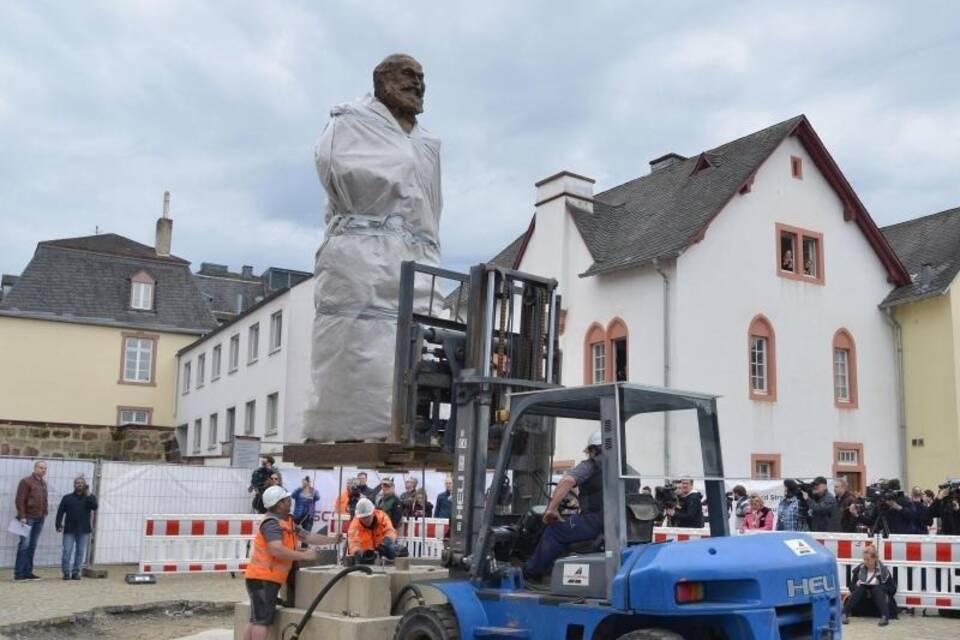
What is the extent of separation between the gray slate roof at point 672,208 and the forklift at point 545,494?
57.4 ft

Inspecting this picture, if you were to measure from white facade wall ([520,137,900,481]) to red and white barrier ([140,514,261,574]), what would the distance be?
10.8 metres

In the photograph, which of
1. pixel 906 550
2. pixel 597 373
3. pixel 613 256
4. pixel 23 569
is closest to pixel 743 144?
pixel 613 256

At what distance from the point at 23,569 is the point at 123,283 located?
1257 inches

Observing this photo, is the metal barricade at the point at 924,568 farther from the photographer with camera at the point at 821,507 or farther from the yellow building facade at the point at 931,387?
the yellow building facade at the point at 931,387

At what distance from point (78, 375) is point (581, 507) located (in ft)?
131

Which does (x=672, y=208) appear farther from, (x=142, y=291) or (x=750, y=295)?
(x=142, y=291)

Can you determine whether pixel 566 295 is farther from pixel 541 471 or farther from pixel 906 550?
pixel 541 471

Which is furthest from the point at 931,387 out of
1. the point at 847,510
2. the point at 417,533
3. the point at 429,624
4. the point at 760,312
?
the point at 429,624

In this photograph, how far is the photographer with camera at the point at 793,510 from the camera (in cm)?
1405

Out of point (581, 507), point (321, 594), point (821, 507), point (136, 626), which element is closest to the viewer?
point (581, 507)

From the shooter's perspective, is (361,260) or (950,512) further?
(950,512)

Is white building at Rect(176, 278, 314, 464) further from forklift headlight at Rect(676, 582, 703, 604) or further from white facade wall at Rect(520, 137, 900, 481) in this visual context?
forklift headlight at Rect(676, 582, 703, 604)

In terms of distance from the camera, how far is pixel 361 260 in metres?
7.63

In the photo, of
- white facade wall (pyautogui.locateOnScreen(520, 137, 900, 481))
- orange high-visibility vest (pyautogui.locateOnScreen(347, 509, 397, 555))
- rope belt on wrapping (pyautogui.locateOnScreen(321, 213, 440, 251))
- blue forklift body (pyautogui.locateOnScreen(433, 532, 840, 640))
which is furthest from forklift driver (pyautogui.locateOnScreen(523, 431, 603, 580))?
white facade wall (pyautogui.locateOnScreen(520, 137, 900, 481))
